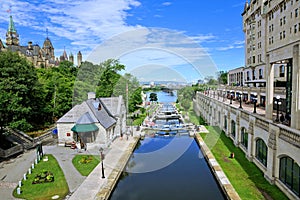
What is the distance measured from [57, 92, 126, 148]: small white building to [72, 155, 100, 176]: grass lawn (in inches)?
124

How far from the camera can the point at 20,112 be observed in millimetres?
25234

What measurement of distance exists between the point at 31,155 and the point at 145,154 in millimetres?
11297

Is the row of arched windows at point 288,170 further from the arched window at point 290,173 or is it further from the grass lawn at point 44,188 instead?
the grass lawn at point 44,188

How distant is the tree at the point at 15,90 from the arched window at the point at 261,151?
2236 centimetres

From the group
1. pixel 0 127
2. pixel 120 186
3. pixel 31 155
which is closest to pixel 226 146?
pixel 120 186

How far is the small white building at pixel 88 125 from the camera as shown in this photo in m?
24.5

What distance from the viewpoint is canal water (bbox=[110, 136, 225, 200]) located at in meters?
15.4

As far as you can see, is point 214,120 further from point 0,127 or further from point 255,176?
point 0,127

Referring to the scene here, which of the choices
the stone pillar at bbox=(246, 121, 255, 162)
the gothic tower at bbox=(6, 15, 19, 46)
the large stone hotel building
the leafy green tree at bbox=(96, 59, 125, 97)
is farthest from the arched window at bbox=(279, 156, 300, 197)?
the gothic tower at bbox=(6, 15, 19, 46)

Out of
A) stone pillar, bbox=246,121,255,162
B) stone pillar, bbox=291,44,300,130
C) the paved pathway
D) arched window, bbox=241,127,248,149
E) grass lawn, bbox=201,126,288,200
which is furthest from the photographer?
arched window, bbox=241,127,248,149

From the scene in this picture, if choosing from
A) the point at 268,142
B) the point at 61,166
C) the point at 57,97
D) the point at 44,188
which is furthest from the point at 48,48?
the point at 268,142

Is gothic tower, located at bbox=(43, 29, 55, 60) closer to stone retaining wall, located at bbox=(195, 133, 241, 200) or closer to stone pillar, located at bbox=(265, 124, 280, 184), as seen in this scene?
stone retaining wall, located at bbox=(195, 133, 241, 200)

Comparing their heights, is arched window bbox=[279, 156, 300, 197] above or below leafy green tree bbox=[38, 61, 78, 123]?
below

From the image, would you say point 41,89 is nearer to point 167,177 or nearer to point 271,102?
point 167,177
